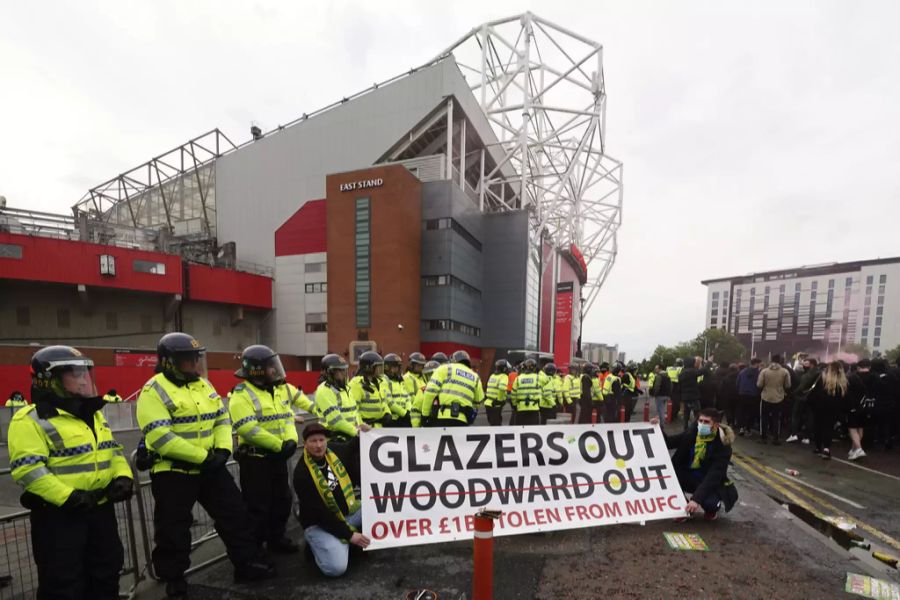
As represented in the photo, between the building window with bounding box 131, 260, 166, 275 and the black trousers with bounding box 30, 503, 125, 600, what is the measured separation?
2794cm

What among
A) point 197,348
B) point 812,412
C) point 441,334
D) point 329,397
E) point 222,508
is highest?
point 197,348

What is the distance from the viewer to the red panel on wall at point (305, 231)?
32.0 m

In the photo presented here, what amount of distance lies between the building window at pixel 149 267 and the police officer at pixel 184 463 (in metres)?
27.5

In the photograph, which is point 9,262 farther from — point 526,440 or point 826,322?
point 826,322

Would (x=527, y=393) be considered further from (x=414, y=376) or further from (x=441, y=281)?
(x=441, y=281)

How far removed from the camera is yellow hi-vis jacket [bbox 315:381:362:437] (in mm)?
4637

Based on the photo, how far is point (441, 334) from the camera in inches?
1151

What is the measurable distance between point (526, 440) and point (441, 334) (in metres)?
24.6

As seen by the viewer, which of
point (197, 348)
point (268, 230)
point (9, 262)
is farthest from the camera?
point (268, 230)

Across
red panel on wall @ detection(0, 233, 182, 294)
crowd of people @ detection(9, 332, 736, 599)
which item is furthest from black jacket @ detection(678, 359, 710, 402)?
red panel on wall @ detection(0, 233, 182, 294)

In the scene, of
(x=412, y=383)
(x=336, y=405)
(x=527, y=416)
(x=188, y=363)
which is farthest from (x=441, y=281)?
(x=188, y=363)

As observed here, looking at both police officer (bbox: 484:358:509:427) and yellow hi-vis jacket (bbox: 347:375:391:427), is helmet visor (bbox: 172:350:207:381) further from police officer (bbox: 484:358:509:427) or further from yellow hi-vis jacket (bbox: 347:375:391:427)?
police officer (bbox: 484:358:509:427)

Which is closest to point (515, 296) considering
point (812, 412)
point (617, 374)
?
point (617, 374)

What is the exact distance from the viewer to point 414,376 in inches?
319
